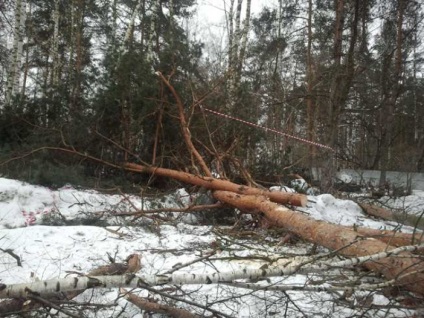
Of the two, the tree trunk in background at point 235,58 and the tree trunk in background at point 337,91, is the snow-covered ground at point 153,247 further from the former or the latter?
the tree trunk in background at point 235,58

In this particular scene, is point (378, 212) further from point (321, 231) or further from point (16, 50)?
point (16, 50)

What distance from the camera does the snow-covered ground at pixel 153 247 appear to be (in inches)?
98.8

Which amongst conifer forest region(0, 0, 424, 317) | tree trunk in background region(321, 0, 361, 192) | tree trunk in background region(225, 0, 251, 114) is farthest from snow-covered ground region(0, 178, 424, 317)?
tree trunk in background region(225, 0, 251, 114)

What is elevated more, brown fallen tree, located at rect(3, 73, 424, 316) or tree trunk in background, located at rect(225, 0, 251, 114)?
tree trunk in background, located at rect(225, 0, 251, 114)

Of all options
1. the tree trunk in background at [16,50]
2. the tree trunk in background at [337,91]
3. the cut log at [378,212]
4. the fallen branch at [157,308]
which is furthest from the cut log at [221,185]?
the tree trunk in background at [16,50]

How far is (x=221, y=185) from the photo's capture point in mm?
5656

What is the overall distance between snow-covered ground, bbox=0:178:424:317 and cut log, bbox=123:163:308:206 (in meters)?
0.36

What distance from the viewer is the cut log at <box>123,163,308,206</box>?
4.96 metres

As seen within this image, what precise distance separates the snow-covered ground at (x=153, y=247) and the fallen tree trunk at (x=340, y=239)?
19 cm

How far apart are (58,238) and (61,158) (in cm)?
395

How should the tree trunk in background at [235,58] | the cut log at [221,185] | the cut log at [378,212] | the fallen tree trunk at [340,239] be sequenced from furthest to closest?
the tree trunk in background at [235,58], the cut log at [378,212], the cut log at [221,185], the fallen tree trunk at [340,239]

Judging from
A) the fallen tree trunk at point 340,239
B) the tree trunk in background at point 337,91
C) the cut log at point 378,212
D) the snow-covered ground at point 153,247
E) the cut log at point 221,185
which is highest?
the tree trunk in background at point 337,91

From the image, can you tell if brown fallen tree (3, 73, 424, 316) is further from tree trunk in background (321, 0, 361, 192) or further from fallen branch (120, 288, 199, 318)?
tree trunk in background (321, 0, 361, 192)

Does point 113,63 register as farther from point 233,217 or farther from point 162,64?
point 233,217
